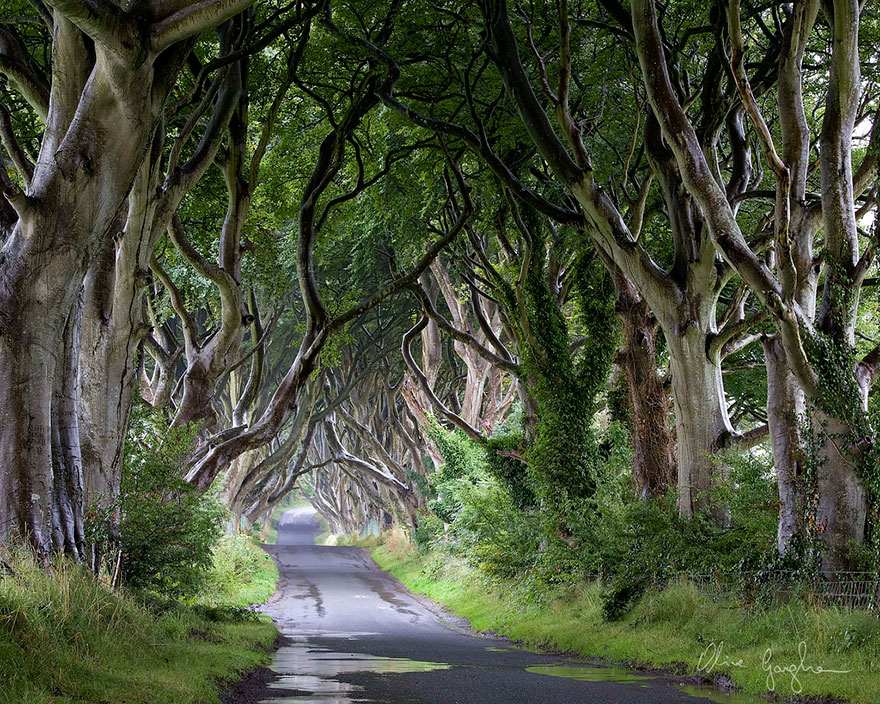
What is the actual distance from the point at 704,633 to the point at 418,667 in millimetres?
3491

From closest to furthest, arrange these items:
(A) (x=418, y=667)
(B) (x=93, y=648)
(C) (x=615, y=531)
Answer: (B) (x=93, y=648) < (A) (x=418, y=667) < (C) (x=615, y=531)

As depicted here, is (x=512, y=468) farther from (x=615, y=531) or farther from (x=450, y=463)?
(x=615, y=531)

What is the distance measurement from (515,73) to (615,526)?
7.24 meters

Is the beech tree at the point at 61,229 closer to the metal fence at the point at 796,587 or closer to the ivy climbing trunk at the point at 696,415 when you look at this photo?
the metal fence at the point at 796,587

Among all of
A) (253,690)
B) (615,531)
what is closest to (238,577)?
(615,531)

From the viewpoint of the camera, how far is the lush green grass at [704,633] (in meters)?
7.71

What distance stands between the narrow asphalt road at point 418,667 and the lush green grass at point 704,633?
0.50 meters

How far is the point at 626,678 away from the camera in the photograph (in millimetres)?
9164

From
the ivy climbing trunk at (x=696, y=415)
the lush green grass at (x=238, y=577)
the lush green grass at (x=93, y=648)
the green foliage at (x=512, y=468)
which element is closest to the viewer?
the lush green grass at (x=93, y=648)

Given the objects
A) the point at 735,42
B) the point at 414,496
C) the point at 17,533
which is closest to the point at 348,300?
the point at 735,42

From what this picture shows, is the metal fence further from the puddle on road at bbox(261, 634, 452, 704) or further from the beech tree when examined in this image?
the beech tree
